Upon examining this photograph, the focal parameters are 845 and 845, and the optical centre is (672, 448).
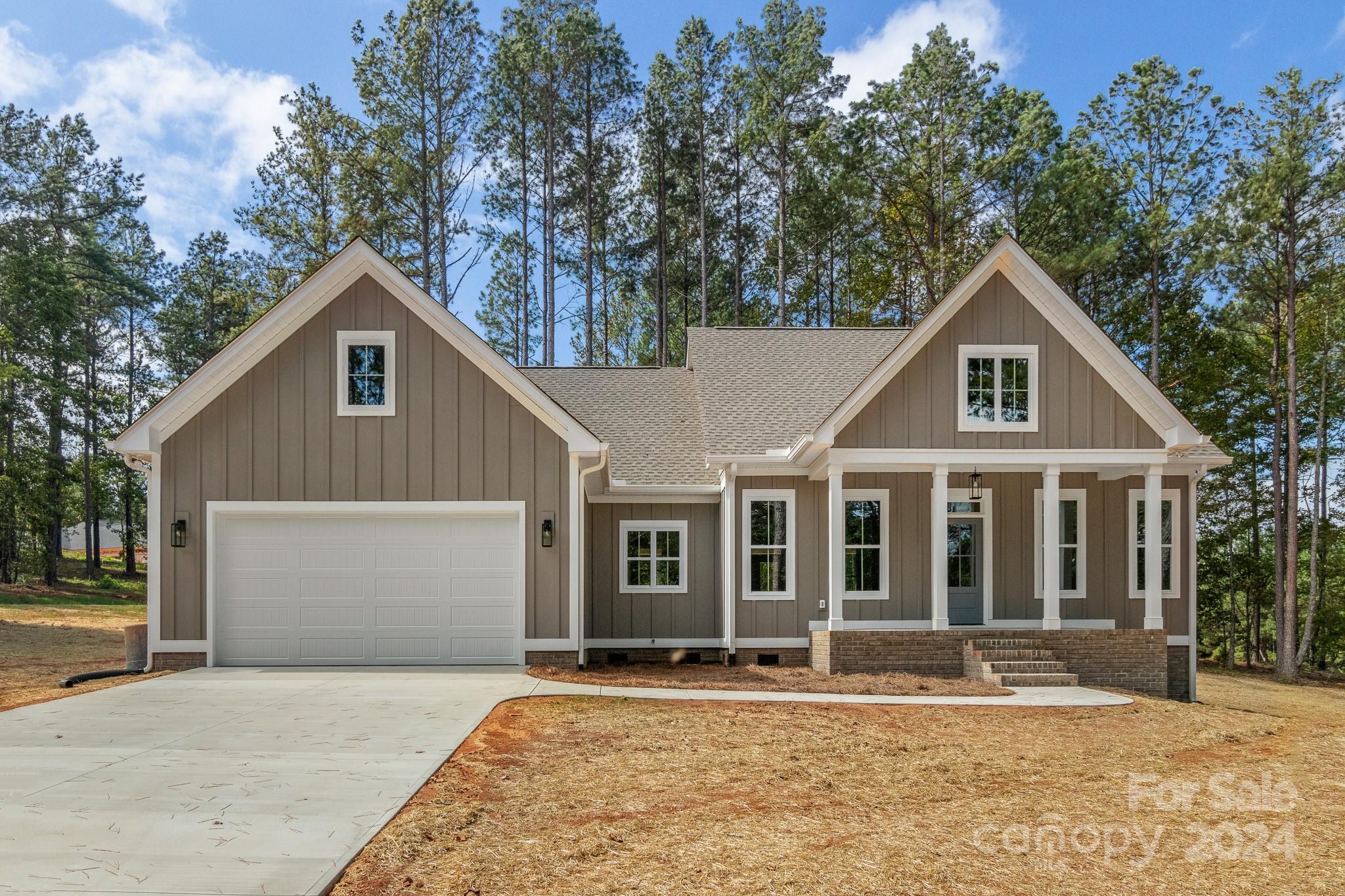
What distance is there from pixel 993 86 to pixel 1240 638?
19.5 metres

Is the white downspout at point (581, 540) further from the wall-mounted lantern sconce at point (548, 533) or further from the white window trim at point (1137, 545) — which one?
the white window trim at point (1137, 545)

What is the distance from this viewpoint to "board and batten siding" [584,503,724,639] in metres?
13.8

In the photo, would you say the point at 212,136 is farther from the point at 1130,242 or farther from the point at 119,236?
the point at 1130,242

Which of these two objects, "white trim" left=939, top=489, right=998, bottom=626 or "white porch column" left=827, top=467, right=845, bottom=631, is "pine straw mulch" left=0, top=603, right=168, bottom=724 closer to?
"white porch column" left=827, top=467, right=845, bottom=631

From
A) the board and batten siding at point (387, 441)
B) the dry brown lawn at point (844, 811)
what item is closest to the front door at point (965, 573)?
the dry brown lawn at point (844, 811)

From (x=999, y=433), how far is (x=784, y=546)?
3.60 metres

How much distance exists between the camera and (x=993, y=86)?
82.7 feet

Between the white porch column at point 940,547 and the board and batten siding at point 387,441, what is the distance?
206 inches

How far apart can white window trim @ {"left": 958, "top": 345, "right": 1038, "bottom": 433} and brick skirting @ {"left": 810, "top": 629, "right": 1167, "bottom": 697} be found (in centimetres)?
288

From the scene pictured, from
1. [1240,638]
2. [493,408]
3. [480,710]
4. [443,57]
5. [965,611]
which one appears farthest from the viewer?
[1240,638]

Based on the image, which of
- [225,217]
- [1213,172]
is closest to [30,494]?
[225,217]

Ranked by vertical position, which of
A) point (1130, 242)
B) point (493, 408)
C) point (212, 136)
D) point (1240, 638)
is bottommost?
point (1240, 638)

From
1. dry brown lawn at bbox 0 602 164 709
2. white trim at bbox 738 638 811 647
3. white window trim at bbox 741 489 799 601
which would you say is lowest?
dry brown lawn at bbox 0 602 164 709

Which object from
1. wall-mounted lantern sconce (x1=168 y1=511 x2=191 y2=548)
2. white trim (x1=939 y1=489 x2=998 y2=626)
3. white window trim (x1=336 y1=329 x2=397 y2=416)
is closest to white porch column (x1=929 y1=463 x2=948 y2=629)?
white trim (x1=939 y1=489 x2=998 y2=626)
